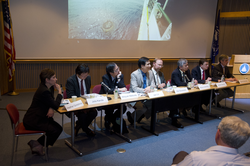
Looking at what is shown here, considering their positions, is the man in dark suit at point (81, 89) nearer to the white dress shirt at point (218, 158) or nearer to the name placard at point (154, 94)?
the name placard at point (154, 94)

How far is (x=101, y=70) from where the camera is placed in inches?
263

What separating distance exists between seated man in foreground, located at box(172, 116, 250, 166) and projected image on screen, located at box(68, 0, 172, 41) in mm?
5485

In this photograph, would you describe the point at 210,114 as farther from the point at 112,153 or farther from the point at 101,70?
the point at 101,70

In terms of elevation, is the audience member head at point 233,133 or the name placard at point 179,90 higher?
the audience member head at point 233,133

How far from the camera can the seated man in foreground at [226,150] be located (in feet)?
4.00

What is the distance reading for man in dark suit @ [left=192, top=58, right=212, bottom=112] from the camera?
4664 mm

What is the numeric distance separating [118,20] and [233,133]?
5711mm

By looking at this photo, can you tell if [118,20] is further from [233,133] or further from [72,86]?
[233,133]

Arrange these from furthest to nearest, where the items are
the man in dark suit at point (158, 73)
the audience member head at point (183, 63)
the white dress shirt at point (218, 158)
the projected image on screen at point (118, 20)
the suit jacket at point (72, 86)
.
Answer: the projected image on screen at point (118, 20)
the audience member head at point (183, 63)
the man in dark suit at point (158, 73)
the suit jacket at point (72, 86)
the white dress shirt at point (218, 158)

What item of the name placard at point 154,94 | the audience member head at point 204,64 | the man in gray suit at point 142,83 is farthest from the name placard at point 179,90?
the audience member head at point 204,64

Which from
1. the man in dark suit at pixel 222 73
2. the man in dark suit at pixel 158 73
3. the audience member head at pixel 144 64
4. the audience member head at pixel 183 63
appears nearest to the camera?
the audience member head at pixel 144 64

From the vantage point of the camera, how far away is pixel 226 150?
1254 mm

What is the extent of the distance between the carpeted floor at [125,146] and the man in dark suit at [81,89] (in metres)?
0.27

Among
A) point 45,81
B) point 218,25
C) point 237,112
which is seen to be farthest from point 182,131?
point 218,25
